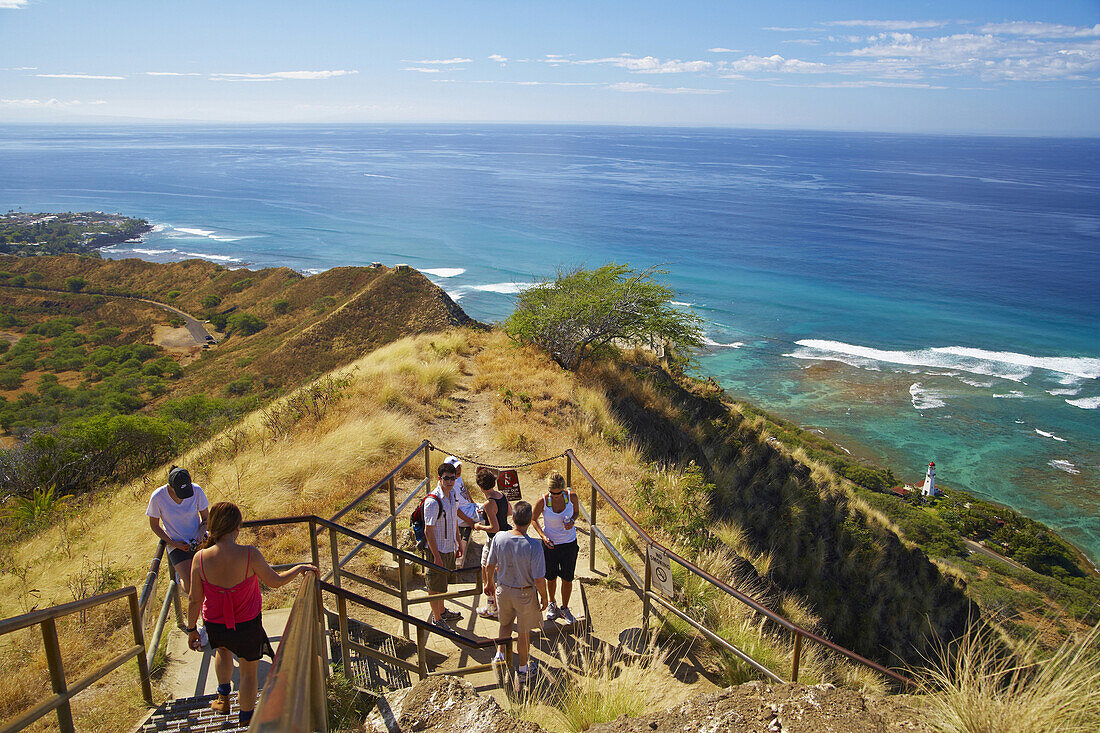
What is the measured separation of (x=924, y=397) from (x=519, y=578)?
129ft

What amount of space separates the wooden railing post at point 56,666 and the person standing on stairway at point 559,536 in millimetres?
3720

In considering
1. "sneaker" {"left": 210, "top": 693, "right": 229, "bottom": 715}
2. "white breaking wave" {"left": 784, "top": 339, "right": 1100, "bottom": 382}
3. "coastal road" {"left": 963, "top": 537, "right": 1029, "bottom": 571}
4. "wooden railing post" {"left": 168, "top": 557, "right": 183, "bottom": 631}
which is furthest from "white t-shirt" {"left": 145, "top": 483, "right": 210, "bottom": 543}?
"white breaking wave" {"left": 784, "top": 339, "right": 1100, "bottom": 382}

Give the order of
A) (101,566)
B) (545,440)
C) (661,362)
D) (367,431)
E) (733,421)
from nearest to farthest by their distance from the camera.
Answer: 1. (101,566)
2. (367,431)
3. (545,440)
4. (733,421)
5. (661,362)

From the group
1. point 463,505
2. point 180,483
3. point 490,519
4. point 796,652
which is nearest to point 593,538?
point 490,519

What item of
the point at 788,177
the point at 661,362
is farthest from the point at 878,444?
the point at 788,177

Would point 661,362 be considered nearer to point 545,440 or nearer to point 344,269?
point 545,440

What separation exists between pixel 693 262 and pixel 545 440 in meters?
62.0

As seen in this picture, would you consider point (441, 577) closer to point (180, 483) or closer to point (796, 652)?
point (180, 483)

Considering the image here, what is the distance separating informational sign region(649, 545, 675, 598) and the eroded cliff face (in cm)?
720

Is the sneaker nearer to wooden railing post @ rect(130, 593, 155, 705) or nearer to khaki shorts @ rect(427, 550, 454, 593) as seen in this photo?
wooden railing post @ rect(130, 593, 155, 705)

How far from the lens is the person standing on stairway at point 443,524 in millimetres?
6363

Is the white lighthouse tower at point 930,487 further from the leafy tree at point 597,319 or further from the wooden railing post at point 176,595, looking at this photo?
the wooden railing post at point 176,595

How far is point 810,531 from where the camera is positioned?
577 inches

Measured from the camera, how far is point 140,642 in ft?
14.0
